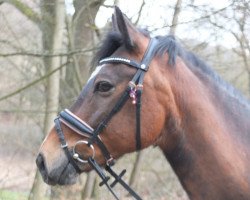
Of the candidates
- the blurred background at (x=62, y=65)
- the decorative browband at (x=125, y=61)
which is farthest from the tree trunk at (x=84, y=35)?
the decorative browband at (x=125, y=61)

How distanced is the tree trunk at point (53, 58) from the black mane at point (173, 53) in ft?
13.1

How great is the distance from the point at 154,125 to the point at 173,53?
48 cm

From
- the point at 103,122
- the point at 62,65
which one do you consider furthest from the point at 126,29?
the point at 62,65

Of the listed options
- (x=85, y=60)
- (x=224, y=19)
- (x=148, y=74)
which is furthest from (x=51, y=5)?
(x=148, y=74)

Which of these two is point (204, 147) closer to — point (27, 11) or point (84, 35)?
point (27, 11)

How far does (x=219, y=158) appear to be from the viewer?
9.87ft

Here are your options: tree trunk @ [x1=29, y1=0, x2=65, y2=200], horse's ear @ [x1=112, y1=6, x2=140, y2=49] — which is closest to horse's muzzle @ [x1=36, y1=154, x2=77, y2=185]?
horse's ear @ [x1=112, y1=6, x2=140, y2=49]

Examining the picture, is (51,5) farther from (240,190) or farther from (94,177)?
(240,190)

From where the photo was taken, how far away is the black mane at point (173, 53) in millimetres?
3156

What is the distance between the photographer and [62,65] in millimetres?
7016

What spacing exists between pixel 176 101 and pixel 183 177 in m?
0.47

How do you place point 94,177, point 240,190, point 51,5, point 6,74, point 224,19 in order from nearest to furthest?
point 240,190
point 51,5
point 224,19
point 94,177
point 6,74

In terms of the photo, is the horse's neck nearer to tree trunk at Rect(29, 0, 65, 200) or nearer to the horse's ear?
the horse's ear

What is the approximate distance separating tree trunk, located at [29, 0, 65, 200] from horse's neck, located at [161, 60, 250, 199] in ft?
14.3
